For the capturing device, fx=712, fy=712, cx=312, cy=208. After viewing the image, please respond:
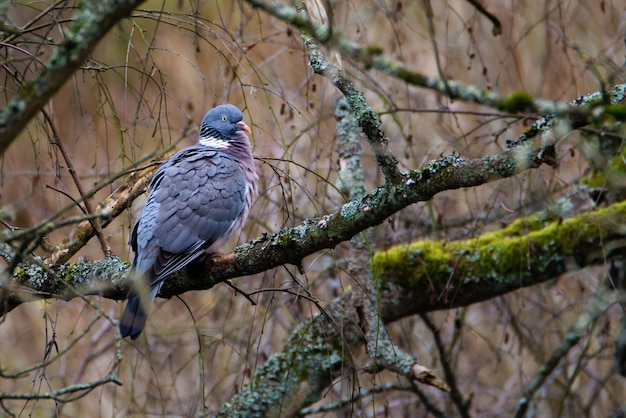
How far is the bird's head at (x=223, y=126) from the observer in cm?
455

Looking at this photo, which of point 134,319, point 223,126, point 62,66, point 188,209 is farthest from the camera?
point 223,126

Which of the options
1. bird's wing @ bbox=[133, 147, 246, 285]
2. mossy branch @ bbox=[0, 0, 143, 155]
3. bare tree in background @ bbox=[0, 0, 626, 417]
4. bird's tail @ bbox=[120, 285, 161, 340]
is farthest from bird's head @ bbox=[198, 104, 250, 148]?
mossy branch @ bbox=[0, 0, 143, 155]

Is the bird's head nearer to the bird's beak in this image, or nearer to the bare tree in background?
the bird's beak

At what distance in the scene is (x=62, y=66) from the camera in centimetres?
180

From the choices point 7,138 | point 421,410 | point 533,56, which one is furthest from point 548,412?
point 7,138

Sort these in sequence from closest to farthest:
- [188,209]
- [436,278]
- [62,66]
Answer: [62,66]
[188,209]
[436,278]

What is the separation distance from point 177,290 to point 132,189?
77 centimetres

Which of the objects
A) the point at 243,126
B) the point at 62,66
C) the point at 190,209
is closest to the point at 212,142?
the point at 243,126

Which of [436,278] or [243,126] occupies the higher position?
[243,126]

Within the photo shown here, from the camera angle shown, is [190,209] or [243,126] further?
[243,126]

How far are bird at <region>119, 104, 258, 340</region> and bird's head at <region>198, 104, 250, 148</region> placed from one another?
2.4 inches

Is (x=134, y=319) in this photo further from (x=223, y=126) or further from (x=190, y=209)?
(x=223, y=126)

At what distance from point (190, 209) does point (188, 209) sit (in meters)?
0.01

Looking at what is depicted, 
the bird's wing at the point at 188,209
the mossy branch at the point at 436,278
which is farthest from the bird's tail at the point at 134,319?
the mossy branch at the point at 436,278
